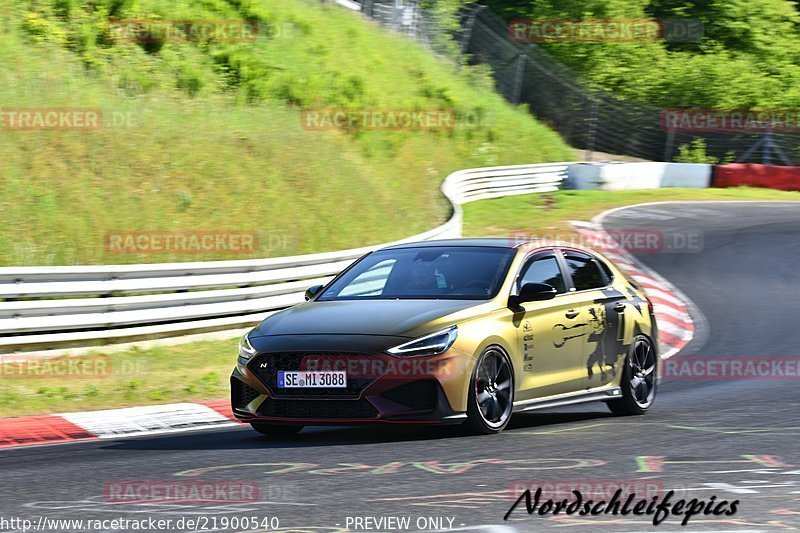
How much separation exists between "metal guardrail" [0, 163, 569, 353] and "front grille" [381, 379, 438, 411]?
5479 millimetres

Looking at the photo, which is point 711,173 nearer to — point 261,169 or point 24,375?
point 261,169

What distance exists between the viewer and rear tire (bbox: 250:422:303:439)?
916 centimetres

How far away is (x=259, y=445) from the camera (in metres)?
8.75

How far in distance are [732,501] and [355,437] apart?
3358mm

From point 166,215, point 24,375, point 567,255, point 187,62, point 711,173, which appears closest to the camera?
point 567,255

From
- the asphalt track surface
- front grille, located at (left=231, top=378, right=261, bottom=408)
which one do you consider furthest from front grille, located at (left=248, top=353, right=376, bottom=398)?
the asphalt track surface

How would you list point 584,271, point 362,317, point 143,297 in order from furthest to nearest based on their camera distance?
point 143,297, point 584,271, point 362,317

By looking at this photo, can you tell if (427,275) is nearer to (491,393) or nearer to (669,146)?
(491,393)

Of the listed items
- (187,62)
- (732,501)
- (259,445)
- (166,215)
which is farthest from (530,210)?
(732,501)
